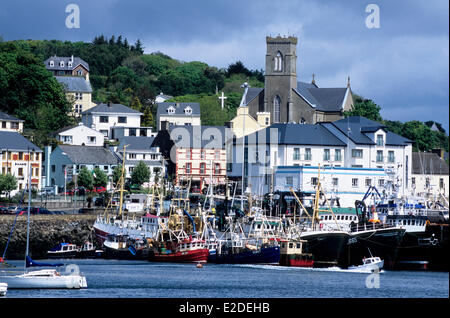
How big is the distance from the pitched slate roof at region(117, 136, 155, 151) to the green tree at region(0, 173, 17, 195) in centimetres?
2435

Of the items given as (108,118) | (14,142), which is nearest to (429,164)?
(108,118)

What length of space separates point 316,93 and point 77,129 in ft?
118

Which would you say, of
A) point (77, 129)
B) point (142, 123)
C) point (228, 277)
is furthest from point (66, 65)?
point (228, 277)

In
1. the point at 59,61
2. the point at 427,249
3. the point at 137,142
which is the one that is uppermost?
the point at 59,61

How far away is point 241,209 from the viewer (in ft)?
260

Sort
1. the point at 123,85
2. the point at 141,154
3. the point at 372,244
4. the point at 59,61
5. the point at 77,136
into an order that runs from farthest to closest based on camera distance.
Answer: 1. the point at 123,85
2. the point at 59,61
3. the point at 77,136
4. the point at 141,154
5. the point at 372,244

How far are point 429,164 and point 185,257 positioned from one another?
5964cm

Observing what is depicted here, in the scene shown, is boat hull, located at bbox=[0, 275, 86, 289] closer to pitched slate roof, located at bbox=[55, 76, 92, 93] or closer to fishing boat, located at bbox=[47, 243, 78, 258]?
fishing boat, located at bbox=[47, 243, 78, 258]

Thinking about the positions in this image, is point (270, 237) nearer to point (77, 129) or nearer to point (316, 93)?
point (77, 129)

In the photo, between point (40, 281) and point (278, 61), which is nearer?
point (40, 281)

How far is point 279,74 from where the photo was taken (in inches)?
4808

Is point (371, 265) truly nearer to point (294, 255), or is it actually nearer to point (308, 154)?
point (294, 255)

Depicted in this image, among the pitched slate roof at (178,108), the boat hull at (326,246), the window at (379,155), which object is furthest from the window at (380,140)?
A: the pitched slate roof at (178,108)

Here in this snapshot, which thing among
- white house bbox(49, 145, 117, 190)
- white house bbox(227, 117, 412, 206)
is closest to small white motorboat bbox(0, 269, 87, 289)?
white house bbox(227, 117, 412, 206)
